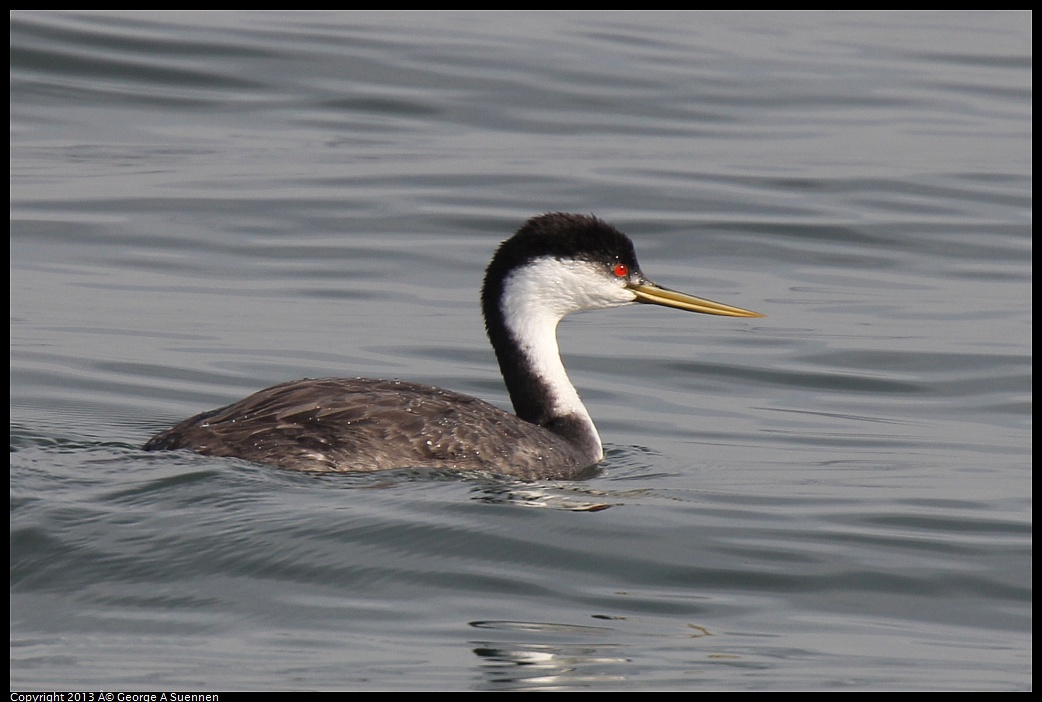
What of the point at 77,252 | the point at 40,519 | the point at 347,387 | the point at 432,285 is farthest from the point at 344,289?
the point at 40,519

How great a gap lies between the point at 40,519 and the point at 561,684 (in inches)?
95.4

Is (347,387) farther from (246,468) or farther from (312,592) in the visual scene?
(312,592)

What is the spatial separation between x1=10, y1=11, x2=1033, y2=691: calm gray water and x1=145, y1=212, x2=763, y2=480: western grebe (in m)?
0.17

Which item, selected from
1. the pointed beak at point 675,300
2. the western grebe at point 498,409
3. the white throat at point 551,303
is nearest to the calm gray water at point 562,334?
the western grebe at point 498,409

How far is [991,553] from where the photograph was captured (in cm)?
739

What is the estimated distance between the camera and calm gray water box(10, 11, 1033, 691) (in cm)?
610

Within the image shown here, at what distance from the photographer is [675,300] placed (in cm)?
934

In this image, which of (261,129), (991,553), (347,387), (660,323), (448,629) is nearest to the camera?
(448,629)

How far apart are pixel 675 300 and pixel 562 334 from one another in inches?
120

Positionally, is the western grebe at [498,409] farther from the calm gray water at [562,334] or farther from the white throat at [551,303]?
the calm gray water at [562,334]

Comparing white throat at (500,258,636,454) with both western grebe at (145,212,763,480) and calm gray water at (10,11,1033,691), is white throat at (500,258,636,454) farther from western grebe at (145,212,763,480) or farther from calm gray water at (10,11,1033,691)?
calm gray water at (10,11,1033,691)

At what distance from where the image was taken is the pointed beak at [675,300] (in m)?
9.20

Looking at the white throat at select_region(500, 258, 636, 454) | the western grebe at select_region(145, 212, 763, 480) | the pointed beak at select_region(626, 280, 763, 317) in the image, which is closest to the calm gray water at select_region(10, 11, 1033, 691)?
the western grebe at select_region(145, 212, 763, 480)

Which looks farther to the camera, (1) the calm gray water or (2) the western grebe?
(2) the western grebe
